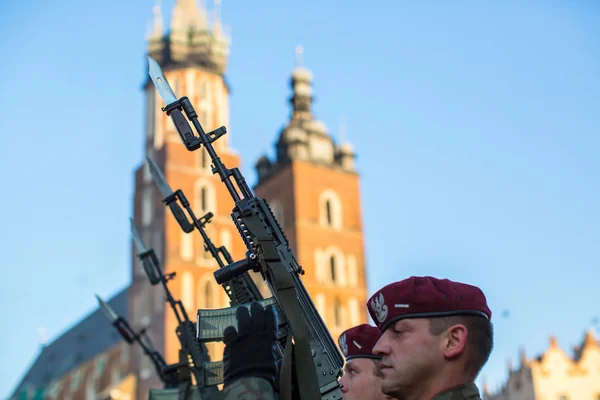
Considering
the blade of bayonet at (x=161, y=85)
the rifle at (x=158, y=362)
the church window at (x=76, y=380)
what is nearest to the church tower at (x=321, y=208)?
the church window at (x=76, y=380)

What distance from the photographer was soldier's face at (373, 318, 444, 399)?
2.49 meters

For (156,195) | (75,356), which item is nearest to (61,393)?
(75,356)

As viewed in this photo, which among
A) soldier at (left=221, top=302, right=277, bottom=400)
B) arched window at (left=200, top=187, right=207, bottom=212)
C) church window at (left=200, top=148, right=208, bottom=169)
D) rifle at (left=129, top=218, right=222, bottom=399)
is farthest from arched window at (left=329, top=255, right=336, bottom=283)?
soldier at (left=221, top=302, right=277, bottom=400)

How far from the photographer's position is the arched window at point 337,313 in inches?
1355

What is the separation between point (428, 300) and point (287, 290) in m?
0.76

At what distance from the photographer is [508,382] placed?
25.9 m

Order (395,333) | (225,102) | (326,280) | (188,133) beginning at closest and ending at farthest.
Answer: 1. (395,333)
2. (188,133)
3. (326,280)
4. (225,102)

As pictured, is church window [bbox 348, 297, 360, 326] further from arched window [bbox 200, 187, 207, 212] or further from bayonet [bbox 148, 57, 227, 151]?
bayonet [bbox 148, 57, 227, 151]

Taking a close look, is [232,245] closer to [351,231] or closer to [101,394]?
[351,231]

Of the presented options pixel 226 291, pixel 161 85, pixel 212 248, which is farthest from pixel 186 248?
pixel 161 85

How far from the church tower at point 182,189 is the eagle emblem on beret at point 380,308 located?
28836 millimetres

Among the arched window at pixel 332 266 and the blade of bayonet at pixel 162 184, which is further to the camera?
the arched window at pixel 332 266

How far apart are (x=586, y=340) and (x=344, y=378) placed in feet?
79.5

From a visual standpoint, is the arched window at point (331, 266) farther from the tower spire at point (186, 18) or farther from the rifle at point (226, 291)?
the rifle at point (226, 291)
